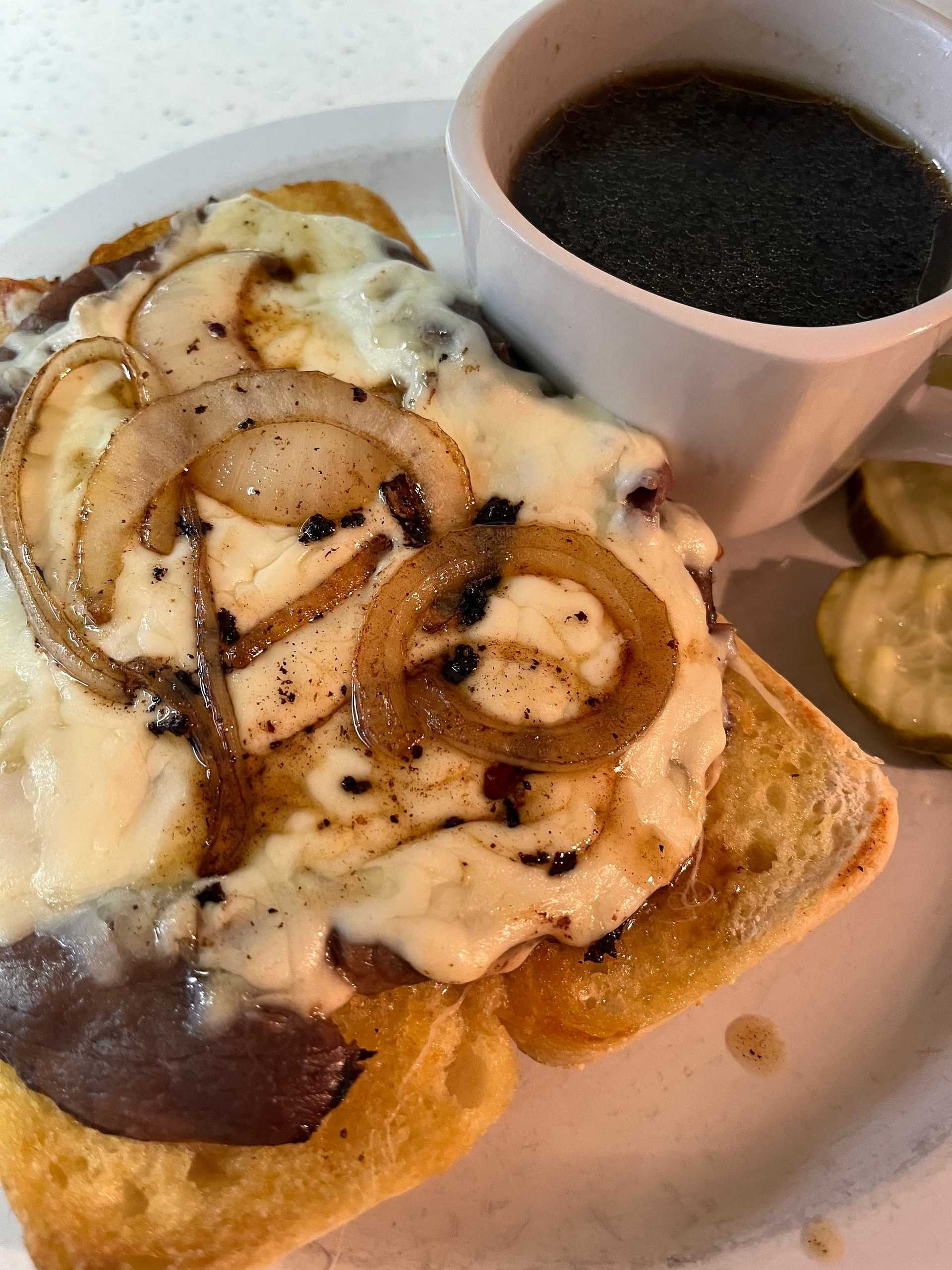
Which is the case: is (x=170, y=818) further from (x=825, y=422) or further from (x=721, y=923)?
(x=825, y=422)

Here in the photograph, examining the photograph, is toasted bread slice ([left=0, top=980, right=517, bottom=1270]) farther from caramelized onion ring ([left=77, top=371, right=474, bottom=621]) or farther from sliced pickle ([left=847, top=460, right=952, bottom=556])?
sliced pickle ([left=847, top=460, right=952, bottom=556])

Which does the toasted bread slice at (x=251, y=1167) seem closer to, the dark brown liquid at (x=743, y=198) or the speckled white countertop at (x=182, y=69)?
the dark brown liquid at (x=743, y=198)

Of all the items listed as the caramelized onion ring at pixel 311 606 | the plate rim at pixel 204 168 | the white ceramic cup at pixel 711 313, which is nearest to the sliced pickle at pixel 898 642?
the white ceramic cup at pixel 711 313

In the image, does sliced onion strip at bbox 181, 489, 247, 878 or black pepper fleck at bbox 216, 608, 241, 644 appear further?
black pepper fleck at bbox 216, 608, 241, 644

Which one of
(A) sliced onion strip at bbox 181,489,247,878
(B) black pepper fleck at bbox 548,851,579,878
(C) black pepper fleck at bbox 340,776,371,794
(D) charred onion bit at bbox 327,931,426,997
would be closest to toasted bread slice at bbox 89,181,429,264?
(A) sliced onion strip at bbox 181,489,247,878

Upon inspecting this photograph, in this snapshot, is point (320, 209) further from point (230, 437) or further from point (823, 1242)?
point (823, 1242)
